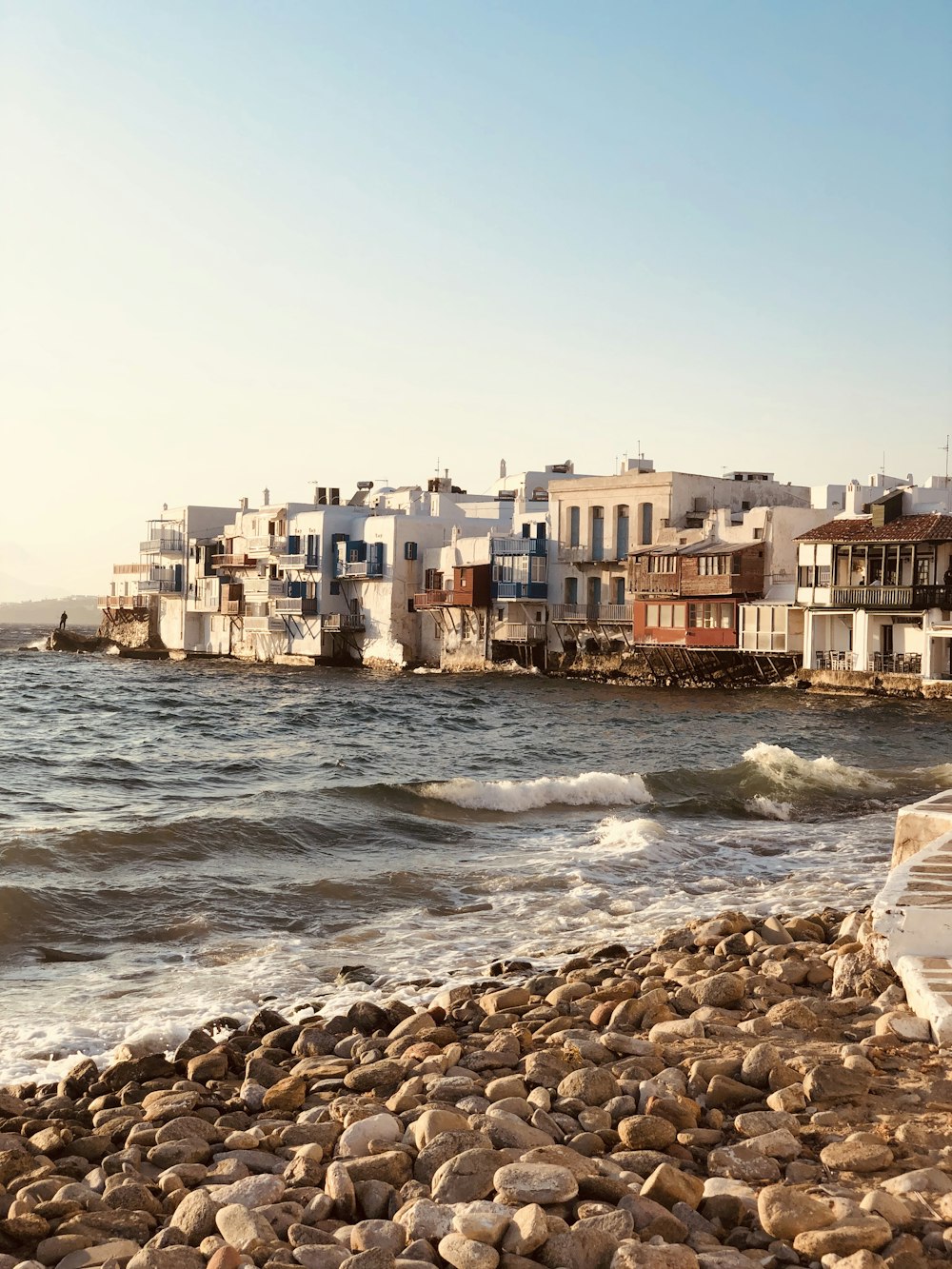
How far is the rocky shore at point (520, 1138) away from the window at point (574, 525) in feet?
176

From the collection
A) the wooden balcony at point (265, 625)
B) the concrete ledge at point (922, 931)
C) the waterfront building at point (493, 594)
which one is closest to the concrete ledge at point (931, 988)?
the concrete ledge at point (922, 931)

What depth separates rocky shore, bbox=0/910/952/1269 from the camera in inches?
182

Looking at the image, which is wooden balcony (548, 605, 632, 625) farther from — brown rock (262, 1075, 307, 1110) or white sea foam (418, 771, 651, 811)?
brown rock (262, 1075, 307, 1110)

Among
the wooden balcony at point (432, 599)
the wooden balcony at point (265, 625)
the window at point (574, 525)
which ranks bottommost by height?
the wooden balcony at point (265, 625)

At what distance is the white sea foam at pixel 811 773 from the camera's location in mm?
23062

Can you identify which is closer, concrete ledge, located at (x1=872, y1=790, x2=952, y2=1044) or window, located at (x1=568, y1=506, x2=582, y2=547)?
concrete ledge, located at (x1=872, y1=790, x2=952, y2=1044)

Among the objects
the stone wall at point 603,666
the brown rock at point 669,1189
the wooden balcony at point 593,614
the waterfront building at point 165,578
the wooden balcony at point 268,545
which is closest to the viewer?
the brown rock at point 669,1189

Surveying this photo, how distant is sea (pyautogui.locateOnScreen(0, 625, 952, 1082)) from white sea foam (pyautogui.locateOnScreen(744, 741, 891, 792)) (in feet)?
A: 0.27

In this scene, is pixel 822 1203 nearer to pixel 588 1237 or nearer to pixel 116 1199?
pixel 588 1237

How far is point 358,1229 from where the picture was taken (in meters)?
4.75

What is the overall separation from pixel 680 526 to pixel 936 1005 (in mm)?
52082

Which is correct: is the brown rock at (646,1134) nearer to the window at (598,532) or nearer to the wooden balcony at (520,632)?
the window at (598,532)

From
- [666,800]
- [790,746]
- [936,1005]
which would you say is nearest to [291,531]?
[790,746]

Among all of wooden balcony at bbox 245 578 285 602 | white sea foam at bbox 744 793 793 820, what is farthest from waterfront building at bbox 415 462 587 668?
white sea foam at bbox 744 793 793 820
